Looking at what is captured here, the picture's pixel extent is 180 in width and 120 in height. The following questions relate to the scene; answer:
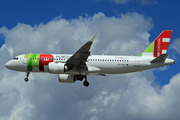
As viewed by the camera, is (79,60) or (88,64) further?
(88,64)

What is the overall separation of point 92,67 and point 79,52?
16.0 ft

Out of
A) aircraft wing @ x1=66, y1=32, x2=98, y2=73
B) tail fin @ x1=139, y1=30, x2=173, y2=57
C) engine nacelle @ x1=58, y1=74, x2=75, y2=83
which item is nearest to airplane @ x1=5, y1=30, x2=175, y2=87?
aircraft wing @ x1=66, y1=32, x2=98, y2=73

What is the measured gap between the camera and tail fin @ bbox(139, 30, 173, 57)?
161 feet

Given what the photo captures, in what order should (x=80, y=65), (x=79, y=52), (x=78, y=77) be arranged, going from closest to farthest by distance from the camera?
(x=79, y=52)
(x=80, y=65)
(x=78, y=77)

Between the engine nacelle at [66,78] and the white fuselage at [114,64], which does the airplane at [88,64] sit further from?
the engine nacelle at [66,78]

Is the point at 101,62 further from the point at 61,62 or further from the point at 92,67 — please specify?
the point at 61,62

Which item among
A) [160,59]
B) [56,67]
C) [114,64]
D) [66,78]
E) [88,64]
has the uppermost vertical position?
[160,59]

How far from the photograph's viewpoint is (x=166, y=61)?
46.0 meters

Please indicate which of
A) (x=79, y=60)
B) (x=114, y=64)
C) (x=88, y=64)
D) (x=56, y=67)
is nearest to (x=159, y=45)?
(x=114, y=64)

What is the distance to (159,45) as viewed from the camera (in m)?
49.8

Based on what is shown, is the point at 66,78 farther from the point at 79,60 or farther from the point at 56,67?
the point at 79,60

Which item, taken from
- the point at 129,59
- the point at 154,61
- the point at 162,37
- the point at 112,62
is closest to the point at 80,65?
the point at 112,62

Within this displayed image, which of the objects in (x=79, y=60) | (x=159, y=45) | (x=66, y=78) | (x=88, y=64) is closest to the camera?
(x=79, y=60)

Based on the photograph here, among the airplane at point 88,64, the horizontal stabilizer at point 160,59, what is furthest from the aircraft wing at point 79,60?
the horizontal stabilizer at point 160,59
